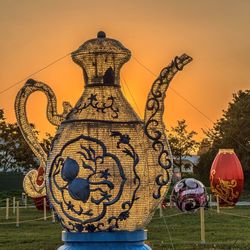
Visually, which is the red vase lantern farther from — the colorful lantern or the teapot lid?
the teapot lid

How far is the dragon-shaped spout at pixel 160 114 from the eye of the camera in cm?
426

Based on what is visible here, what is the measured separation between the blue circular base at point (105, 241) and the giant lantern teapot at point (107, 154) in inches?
1.2

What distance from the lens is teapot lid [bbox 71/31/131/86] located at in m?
4.36

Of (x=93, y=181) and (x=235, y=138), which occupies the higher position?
(x=235, y=138)

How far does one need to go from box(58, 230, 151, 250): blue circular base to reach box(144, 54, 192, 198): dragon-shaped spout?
0.28 metres

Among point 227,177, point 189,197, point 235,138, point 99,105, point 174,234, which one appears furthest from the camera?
point 235,138

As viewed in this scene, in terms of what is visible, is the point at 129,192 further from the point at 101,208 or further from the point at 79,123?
the point at 79,123

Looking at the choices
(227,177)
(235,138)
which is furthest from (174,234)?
(235,138)

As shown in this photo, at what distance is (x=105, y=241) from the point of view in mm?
4082

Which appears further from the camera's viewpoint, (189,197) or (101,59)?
(189,197)

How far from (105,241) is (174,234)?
9.13 metres

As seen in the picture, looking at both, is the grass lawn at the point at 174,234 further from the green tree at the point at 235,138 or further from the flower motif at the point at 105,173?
the green tree at the point at 235,138

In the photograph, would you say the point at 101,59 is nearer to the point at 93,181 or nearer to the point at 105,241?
the point at 93,181

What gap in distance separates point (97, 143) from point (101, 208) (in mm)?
344
